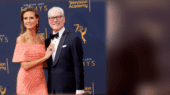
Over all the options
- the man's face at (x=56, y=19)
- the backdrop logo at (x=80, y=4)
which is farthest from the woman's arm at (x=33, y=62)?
the backdrop logo at (x=80, y=4)

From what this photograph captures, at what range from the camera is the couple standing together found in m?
1.58

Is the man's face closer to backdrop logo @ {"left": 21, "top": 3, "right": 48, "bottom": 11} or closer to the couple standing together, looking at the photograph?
the couple standing together

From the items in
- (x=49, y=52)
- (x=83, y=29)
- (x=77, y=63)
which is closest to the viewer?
(x=77, y=63)

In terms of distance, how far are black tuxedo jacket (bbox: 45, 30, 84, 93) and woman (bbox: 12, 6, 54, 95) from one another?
165 millimetres

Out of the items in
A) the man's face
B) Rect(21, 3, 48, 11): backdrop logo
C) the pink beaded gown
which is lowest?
the pink beaded gown

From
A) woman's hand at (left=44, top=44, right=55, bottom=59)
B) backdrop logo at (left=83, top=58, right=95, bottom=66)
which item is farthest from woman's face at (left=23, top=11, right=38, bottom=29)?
backdrop logo at (left=83, top=58, right=95, bottom=66)

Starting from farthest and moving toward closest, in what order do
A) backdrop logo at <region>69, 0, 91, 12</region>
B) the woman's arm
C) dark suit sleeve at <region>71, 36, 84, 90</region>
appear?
backdrop logo at <region>69, 0, 91, 12</region> < the woman's arm < dark suit sleeve at <region>71, 36, 84, 90</region>

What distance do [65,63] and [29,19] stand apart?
752 mm

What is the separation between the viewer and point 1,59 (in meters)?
1.98

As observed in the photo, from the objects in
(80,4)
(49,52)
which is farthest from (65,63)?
(80,4)

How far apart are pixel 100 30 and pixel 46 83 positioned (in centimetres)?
106

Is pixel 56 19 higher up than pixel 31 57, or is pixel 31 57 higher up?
pixel 56 19

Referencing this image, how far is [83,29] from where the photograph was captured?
6.23 feet

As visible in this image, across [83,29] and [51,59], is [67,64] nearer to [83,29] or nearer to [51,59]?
[51,59]
